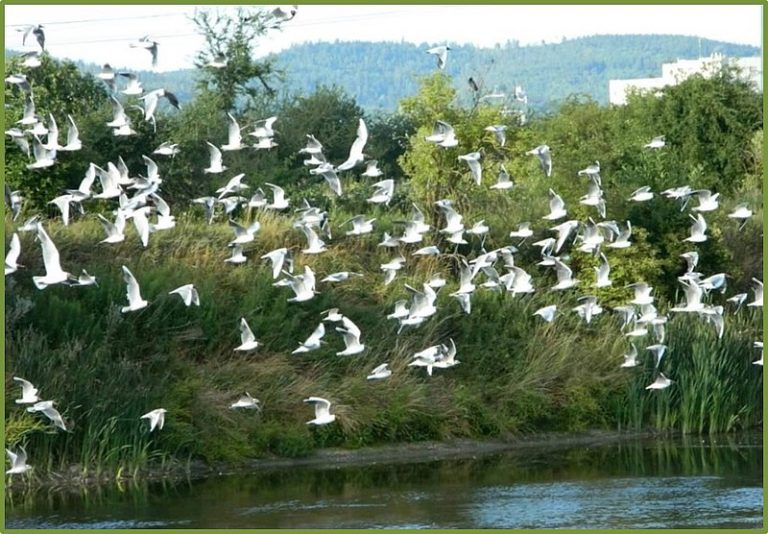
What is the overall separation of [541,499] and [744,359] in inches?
301

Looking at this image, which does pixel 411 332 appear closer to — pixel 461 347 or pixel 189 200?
pixel 461 347

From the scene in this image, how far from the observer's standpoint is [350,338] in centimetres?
2364

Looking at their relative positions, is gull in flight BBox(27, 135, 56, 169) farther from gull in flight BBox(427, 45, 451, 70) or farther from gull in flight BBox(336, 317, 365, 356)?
gull in flight BBox(427, 45, 451, 70)

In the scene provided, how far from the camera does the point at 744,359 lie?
86.3ft

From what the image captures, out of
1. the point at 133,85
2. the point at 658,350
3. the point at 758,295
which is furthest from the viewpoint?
the point at 758,295

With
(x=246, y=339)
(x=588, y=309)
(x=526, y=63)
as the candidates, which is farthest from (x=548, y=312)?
(x=526, y=63)

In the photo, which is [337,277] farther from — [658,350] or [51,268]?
[51,268]

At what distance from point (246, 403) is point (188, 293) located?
178cm

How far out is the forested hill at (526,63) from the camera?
14438 centimetres

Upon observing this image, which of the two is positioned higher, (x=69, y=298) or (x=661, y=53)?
(x=69, y=298)

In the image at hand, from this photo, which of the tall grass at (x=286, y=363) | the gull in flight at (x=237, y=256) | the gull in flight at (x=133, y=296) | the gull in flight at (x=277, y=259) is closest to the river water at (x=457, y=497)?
the tall grass at (x=286, y=363)

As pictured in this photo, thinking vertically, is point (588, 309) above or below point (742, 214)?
below

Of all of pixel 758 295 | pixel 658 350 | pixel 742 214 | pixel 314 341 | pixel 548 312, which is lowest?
pixel 658 350

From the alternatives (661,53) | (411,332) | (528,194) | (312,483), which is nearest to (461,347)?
(411,332)
